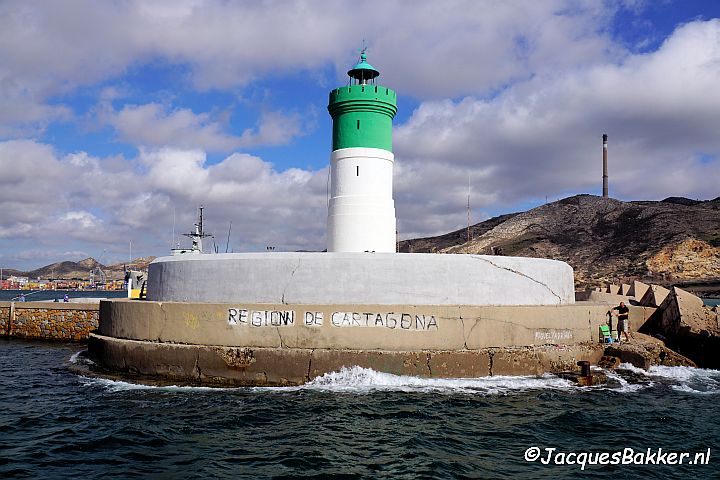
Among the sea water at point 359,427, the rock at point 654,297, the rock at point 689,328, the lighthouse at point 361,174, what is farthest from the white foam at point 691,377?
the lighthouse at point 361,174

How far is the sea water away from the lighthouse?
554 centimetres

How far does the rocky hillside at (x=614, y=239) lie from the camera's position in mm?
80500

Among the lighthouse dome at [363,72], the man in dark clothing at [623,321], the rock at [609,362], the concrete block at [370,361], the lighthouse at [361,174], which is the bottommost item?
the rock at [609,362]

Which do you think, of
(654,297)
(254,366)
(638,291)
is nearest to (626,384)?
(654,297)

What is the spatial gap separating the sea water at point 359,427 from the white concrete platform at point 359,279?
181cm

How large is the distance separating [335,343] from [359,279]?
153cm

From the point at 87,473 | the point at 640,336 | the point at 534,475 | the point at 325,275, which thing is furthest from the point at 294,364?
the point at 640,336

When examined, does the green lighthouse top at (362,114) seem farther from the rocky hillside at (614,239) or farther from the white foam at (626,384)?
the rocky hillside at (614,239)

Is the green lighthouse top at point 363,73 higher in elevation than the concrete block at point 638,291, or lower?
higher

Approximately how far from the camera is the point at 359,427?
8.98 meters

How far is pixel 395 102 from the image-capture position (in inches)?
674

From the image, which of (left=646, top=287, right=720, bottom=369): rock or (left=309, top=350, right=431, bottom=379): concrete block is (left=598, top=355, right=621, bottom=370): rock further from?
(left=309, top=350, right=431, bottom=379): concrete block

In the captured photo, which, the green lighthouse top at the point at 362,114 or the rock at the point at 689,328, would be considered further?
the green lighthouse top at the point at 362,114

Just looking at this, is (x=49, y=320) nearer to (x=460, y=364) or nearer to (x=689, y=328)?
(x=460, y=364)
